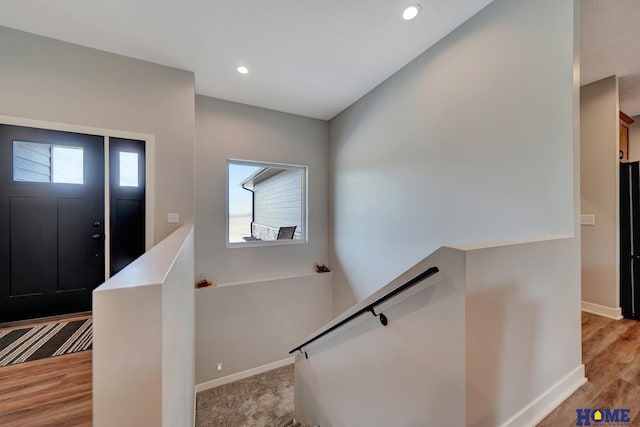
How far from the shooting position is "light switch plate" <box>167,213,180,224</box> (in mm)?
2836

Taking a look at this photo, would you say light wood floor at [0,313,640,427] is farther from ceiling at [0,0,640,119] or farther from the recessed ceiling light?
the recessed ceiling light

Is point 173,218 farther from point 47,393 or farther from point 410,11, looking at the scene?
point 410,11

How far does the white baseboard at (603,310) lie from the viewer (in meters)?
2.66

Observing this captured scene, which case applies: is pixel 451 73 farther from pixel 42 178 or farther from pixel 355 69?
pixel 42 178

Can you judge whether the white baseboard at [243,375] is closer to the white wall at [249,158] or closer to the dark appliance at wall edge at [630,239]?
the white wall at [249,158]

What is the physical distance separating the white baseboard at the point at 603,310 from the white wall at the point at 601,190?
0.12 ft

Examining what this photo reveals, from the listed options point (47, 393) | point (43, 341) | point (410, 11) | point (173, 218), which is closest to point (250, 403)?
point (43, 341)

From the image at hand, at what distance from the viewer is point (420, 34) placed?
2.31 metres

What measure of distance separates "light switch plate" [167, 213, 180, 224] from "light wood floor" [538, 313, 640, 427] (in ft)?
11.6

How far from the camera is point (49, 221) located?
2289mm

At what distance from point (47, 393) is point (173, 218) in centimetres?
187

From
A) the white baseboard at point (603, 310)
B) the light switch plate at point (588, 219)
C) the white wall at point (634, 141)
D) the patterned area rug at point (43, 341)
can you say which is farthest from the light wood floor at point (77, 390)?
the white wall at point (634, 141)

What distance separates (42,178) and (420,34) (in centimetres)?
394
